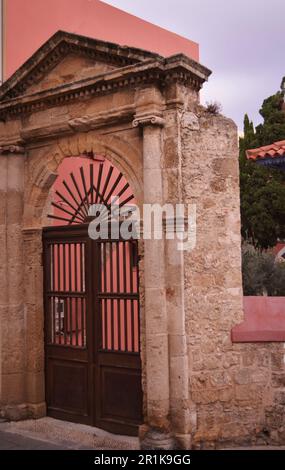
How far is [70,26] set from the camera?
352 inches

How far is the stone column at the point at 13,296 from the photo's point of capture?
614cm

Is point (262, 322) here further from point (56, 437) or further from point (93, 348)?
point (56, 437)

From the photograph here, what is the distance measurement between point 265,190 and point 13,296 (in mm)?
8902

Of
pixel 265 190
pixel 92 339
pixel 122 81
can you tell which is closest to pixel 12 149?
pixel 122 81

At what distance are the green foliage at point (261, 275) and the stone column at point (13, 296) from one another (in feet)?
13.2

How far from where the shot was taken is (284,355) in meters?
5.14

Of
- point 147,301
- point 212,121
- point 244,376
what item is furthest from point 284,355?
point 212,121

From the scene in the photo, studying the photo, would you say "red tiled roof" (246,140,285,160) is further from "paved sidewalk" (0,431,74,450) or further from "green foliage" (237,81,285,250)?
"paved sidewalk" (0,431,74,450)

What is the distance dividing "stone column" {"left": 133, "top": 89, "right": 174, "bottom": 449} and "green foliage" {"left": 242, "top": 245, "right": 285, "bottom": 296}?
12.4 feet

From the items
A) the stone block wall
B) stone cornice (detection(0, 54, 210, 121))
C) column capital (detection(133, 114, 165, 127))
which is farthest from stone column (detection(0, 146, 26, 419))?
the stone block wall

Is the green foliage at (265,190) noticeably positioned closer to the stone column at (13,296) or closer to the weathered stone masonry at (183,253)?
the weathered stone masonry at (183,253)

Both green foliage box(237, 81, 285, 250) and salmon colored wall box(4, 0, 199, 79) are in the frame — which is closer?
salmon colored wall box(4, 0, 199, 79)

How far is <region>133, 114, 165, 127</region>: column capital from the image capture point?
5.04m

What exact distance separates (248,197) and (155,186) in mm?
9304
